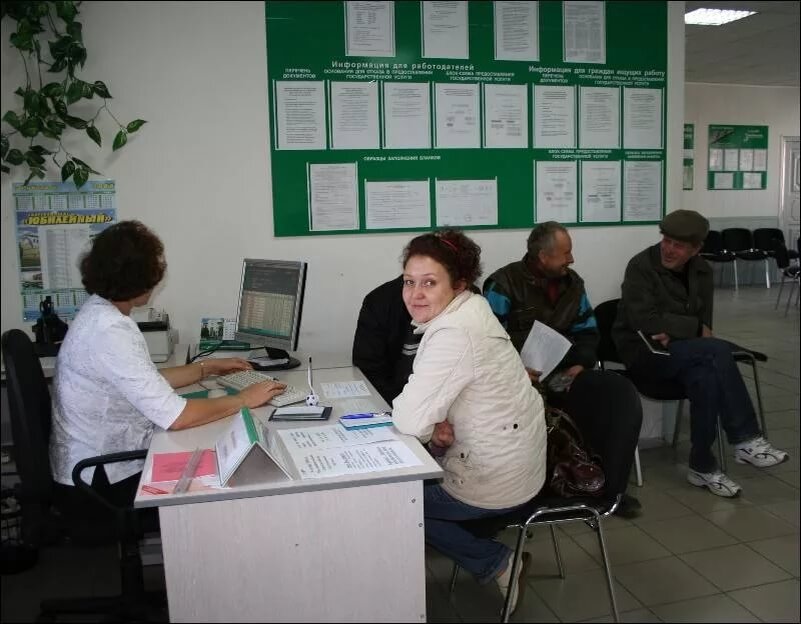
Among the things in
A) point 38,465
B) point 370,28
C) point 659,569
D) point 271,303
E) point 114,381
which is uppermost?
point 370,28

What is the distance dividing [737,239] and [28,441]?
930 cm

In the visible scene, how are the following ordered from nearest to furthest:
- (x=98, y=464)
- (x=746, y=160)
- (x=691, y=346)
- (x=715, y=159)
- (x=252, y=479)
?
(x=252, y=479) < (x=98, y=464) < (x=691, y=346) < (x=715, y=159) < (x=746, y=160)

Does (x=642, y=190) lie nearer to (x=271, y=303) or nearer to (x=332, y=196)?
(x=332, y=196)

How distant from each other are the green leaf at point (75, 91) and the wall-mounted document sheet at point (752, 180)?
9.30m

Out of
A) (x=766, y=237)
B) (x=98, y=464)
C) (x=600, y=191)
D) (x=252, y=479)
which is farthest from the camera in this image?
(x=766, y=237)

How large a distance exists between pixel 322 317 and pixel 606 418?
178cm

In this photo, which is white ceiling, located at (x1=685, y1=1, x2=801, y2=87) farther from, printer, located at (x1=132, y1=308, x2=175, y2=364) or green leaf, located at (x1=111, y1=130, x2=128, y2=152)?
printer, located at (x1=132, y1=308, x2=175, y2=364)

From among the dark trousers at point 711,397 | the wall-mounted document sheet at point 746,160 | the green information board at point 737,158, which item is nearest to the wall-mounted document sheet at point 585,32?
the dark trousers at point 711,397

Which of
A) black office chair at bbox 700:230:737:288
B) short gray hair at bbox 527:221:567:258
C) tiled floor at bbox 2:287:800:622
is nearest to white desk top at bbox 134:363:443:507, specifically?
tiled floor at bbox 2:287:800:622

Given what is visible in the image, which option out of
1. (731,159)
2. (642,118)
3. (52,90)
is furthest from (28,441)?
(731,159)

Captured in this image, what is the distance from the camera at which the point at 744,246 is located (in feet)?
30.9

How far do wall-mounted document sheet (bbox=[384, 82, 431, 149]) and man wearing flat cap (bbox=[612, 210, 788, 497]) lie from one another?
1.24 metres

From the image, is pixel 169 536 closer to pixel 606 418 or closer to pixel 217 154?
pixel 606 418

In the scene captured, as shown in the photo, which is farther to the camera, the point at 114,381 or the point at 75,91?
the point at 75,91
